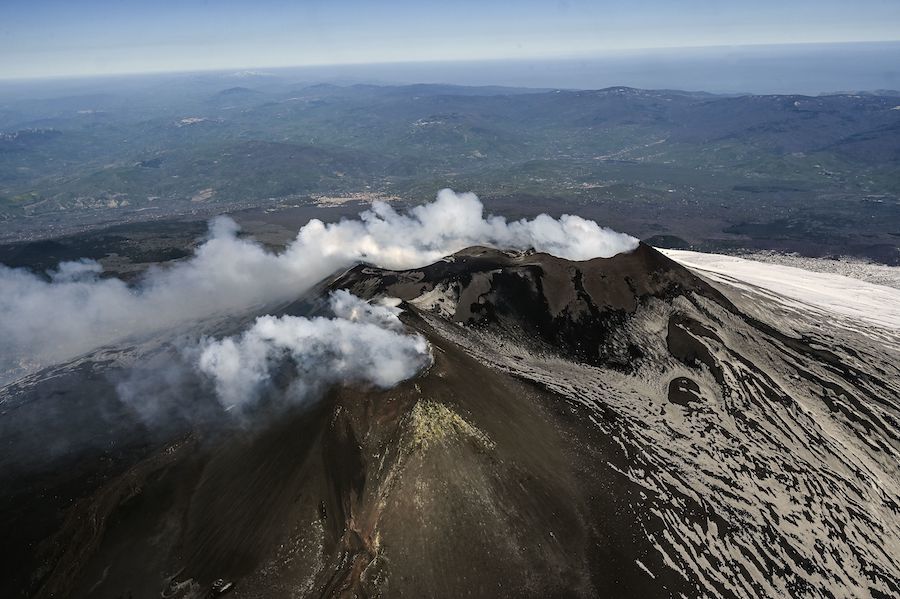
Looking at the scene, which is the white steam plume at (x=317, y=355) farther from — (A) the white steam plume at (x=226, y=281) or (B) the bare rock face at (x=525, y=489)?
(A) the white steam plume at (x=226, y=281)

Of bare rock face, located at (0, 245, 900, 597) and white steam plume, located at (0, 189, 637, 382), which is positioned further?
white steam plume, located at (0, 189, 637, 382)

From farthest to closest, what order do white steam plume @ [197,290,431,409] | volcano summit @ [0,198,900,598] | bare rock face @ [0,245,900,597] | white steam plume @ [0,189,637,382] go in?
white steam plume @ [0,189,637,382], white steam plume @ [197,290,431,409], volcano summit @ [0,198,900,598], bare rock face @ [0,245,900,597]

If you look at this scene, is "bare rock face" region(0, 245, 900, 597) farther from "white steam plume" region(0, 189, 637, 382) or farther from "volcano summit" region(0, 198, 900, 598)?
"white steam plume" region(0, 189, 637, 382)

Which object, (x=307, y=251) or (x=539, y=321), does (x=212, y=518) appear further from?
(x=307, y=251)

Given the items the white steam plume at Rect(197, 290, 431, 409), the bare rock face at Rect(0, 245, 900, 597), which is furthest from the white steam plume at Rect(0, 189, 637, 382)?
the bare rock face at Rect(0, 245, 900, 597)

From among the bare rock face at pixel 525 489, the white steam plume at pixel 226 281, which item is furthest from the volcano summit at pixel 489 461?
the white steam plume at pixel 226 281

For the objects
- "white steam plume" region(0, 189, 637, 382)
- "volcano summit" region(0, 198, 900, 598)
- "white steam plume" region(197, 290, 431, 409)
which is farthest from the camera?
"white steam plume" region(0, 189, 637, 382)

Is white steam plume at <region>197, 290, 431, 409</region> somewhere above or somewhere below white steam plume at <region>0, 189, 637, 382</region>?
above

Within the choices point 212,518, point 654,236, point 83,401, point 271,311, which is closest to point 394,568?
point 212,518
